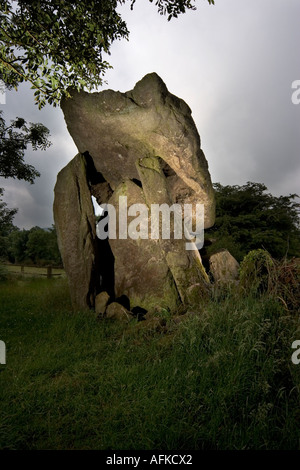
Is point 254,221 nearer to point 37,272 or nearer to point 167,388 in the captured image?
point 167,388

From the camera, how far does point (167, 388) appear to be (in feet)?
8.66

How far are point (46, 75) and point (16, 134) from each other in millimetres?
9198

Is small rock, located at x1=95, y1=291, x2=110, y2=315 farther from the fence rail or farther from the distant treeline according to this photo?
the distant treeline

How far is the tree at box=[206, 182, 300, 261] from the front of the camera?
1358 centimetres

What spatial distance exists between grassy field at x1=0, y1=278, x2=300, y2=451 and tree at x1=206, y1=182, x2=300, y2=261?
29.4 feet

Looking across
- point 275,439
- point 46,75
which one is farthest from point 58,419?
point 46,75

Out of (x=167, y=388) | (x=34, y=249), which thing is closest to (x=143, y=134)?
(x=167, y=388)

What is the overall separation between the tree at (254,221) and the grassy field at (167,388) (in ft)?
29.4

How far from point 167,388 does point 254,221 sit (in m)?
13.5

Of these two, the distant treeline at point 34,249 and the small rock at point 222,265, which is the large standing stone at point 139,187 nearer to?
the small rock at point 222,265

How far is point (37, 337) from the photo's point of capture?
14.7ft

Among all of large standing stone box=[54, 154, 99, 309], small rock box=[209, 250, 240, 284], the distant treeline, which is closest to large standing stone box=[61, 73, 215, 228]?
large standing stone box=[54, 154, 99, 309]

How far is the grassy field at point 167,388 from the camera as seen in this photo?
211 centimetres

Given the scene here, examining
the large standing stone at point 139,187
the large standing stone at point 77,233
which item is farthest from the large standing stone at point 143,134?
the large standing stone at point 77,233
